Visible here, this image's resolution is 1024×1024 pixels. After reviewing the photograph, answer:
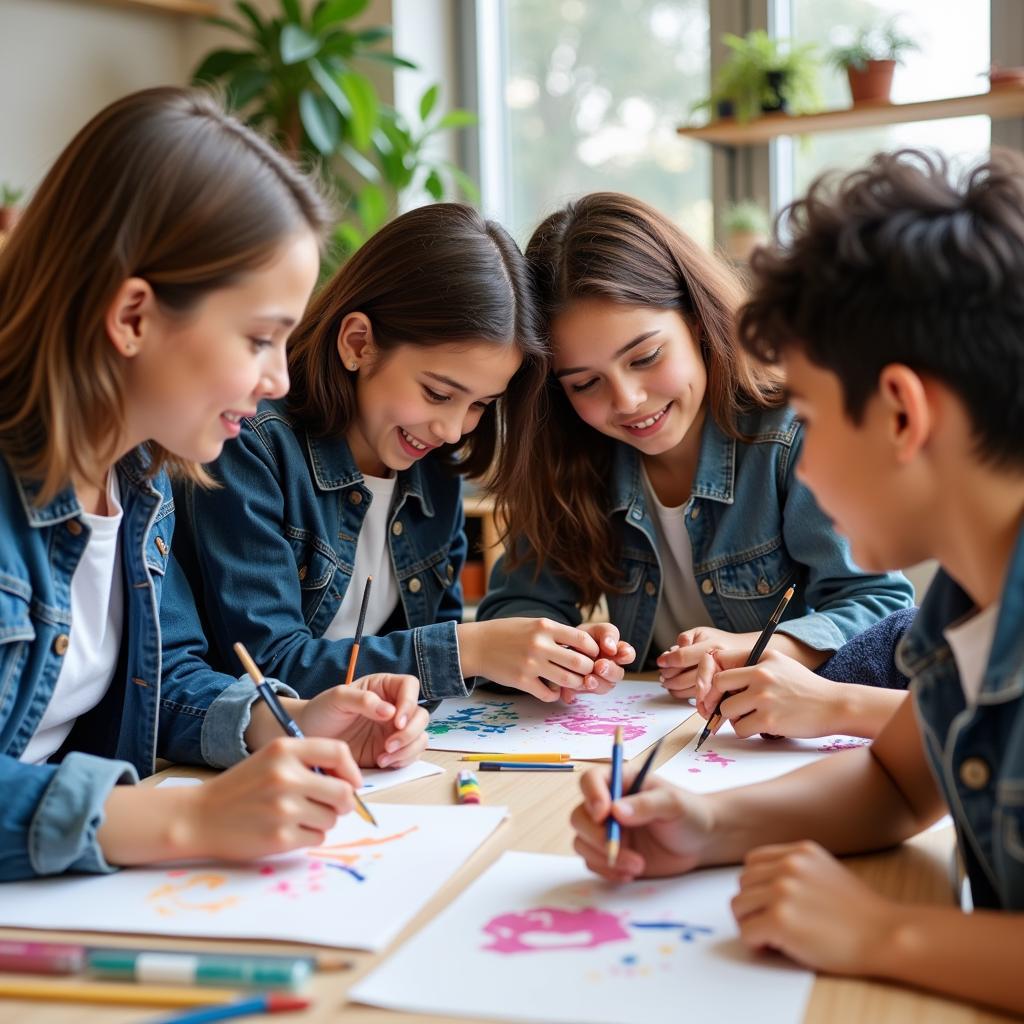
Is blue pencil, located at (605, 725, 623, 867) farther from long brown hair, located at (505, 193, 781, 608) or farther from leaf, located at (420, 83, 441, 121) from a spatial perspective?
leaf, located at (420, 83, 441, 121)

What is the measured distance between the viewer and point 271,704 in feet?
3.53

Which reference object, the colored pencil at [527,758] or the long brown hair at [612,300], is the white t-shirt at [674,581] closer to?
the long brown hair at [612,300]

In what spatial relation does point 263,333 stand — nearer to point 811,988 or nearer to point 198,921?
point 198,921

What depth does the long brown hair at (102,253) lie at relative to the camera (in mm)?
1051

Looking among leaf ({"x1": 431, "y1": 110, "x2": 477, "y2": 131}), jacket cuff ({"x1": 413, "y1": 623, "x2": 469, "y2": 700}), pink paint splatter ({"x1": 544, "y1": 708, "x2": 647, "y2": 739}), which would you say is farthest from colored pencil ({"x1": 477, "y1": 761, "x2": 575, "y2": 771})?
leaf ({"x1": 431, "y1": 110, "x2": 477, "y2": 131})

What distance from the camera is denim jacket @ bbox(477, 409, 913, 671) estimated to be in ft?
5.19

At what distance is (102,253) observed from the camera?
1.05 meters

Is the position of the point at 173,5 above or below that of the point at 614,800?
above

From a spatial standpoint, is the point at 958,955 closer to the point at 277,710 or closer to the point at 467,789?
the point at 467,789

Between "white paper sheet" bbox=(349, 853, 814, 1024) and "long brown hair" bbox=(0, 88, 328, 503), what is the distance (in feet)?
1.74

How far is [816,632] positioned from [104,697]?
795mm

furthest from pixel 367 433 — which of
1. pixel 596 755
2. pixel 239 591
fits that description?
pixel 596 755

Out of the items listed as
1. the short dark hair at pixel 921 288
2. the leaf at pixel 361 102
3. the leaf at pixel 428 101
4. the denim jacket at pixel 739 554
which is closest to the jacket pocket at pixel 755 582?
the denim jacket at pixel 739 554

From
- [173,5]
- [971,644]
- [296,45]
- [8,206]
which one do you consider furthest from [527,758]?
A: [173,5]
